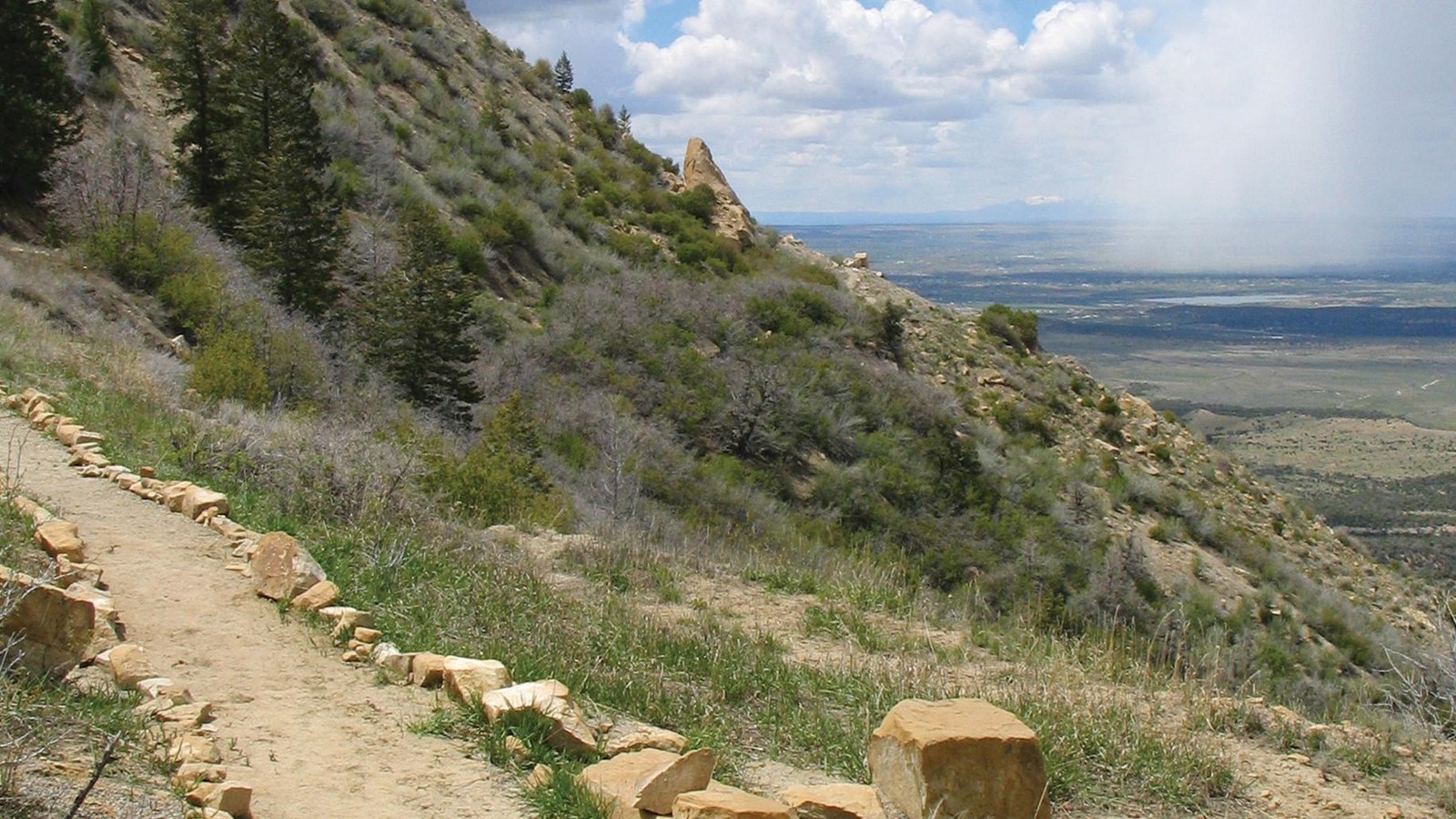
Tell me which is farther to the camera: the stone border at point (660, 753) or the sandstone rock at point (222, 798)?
the stone border at point (660, 753)

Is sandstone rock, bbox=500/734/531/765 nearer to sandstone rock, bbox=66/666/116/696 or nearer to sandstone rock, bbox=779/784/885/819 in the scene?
sandstone rock, bbox=779/784/885/819

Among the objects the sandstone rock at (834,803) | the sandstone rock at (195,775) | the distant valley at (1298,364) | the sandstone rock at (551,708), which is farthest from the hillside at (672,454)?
the distant valley at (1298,364)

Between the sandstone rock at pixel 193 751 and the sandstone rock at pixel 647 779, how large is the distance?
1.31 m

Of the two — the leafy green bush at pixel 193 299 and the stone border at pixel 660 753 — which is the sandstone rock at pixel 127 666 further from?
the leafy green bush at pixel 193 299

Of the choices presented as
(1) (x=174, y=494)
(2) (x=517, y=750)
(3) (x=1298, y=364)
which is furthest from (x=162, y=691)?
(3) (x=1298, y=364)

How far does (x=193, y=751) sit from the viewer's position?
3924 millimetres

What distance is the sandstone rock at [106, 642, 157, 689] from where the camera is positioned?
14.6 ft

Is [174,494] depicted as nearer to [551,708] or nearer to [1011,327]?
[551,708]

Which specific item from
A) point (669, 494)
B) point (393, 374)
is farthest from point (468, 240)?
point (669, 494)

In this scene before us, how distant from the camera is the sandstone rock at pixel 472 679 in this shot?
15.4 feet

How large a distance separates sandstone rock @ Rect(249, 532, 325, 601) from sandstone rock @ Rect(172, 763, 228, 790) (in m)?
2.15

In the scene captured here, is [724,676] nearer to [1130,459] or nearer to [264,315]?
[264,315]

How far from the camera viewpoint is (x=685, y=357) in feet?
74.5

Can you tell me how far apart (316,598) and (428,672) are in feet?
3.61
